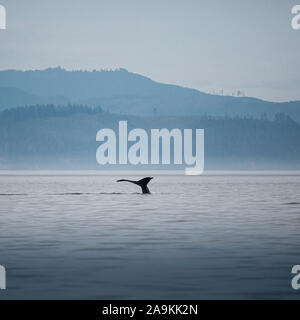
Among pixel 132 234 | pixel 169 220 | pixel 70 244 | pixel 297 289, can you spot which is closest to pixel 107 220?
pixel 169 220

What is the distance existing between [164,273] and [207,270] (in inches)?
45.6

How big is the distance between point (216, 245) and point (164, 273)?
223 inches

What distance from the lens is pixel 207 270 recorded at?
1895 cm

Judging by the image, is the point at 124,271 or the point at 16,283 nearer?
the point at 16,283

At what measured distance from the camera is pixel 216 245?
24.0 metres

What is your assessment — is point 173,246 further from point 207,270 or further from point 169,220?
point 169,220
